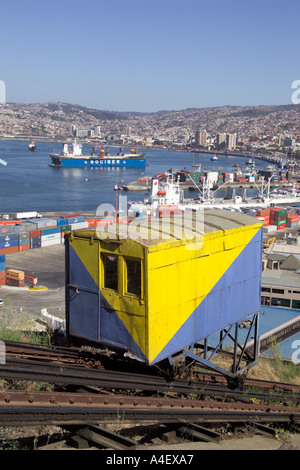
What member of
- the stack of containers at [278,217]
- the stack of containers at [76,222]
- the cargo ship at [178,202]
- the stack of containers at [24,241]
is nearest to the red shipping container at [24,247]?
the stack of containers at [24,241]

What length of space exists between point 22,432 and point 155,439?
842 millimetres

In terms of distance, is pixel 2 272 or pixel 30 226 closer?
pixel 2 272

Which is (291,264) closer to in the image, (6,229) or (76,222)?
(6,229)

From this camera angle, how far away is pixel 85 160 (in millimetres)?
75188

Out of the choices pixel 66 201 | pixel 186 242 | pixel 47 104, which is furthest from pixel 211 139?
pixel 186 242

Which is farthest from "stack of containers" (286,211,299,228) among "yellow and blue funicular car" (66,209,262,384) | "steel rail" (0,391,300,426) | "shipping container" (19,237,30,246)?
"steel rail" (0,391,300,426)

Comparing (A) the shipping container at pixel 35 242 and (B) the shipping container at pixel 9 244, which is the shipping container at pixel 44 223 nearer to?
(A) the shipping container at pixel 35 242

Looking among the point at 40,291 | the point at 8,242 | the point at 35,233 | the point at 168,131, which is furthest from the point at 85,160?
the point at 168,131

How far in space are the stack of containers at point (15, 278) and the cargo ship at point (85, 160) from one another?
55635mm

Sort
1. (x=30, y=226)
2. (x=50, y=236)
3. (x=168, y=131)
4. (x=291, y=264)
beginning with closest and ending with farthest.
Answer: (x=291, y=264) < (x=30, y=226) < (x=50, y=236) < (x=168, y=131)

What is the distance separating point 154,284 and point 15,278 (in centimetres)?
1599

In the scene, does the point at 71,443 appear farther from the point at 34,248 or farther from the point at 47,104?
the point at 47,104

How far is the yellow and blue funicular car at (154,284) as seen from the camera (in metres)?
3.43

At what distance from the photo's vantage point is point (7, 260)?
22.2 metres
